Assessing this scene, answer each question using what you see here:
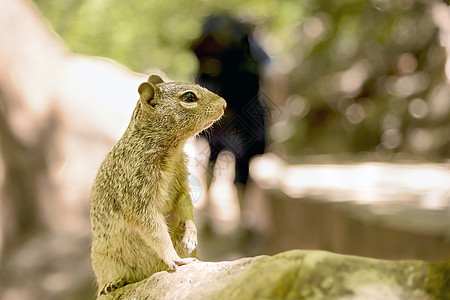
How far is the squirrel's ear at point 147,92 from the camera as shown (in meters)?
1.19

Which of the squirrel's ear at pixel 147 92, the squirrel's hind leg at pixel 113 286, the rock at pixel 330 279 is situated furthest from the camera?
the squirrel's hind leg at pixel 113 286

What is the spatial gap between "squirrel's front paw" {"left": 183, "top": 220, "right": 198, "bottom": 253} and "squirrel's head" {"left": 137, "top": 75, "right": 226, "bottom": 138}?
0.73ft

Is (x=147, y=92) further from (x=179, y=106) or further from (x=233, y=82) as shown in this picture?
(x=233, y=82)

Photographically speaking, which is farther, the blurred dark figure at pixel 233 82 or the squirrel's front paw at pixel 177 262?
the blurred dark figure at pixel 233 82

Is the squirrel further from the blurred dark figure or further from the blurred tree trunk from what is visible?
the blurred tree trunk

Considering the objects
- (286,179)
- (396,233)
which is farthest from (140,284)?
(286,179)

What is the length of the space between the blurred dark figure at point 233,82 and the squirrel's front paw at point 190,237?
0.75 feet

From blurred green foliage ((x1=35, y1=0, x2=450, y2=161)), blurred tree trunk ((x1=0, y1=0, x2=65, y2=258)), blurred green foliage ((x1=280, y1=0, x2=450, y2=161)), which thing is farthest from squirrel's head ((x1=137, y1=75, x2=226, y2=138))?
blurred green foliage ((x1=280, y1=0, x2=450, y2=161))

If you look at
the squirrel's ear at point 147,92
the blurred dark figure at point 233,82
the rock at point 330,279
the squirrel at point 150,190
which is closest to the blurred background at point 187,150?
the blurred dark figure at point 233,82

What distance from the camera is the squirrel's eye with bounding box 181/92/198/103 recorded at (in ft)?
4.04

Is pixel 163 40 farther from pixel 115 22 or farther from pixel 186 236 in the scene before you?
A: pixel 186 236

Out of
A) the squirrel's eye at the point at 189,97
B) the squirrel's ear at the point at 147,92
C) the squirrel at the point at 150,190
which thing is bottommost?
the squirrel at the point at 150,190

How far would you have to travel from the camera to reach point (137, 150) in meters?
1.29

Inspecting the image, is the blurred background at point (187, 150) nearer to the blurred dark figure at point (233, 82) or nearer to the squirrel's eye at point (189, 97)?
the blurred dark figure at point (233, 82)
